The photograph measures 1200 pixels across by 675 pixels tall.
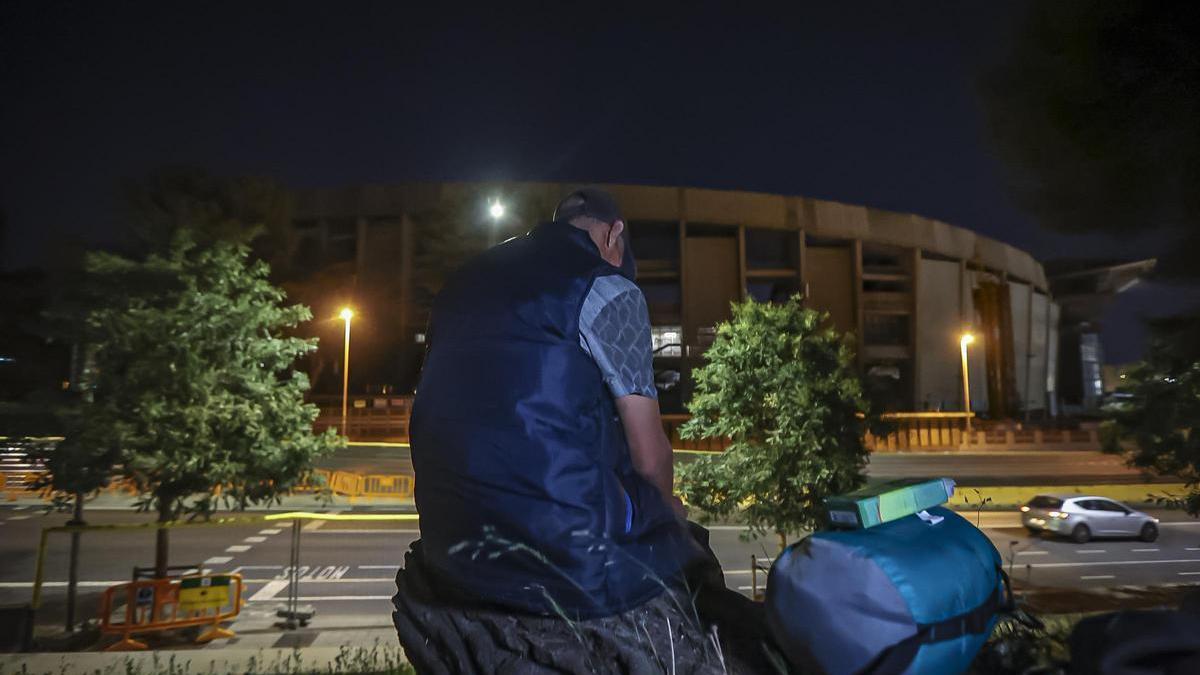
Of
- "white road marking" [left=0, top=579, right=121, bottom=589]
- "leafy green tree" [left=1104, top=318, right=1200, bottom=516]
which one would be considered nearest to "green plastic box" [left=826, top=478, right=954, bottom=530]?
"leafy green tree" [left=1104, top=318, right=1200, bottom=516]

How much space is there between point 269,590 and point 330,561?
201 cm

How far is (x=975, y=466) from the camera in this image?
2978 centimetres

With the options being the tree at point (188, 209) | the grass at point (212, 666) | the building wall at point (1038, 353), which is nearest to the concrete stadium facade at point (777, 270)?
the building wall at point (1038, 353)

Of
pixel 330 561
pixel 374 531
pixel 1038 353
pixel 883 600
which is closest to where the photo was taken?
pixel 883 600

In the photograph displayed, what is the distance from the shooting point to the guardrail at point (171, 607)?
30.2 ft

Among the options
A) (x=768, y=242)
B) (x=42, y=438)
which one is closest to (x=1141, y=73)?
(x=42, y=438)

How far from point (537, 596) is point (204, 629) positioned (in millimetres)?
10221

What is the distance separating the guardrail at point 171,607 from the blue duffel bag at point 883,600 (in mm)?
10048

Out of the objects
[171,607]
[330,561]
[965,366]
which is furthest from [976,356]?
[171,607]

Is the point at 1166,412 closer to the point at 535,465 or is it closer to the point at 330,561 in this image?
the point at 535,465

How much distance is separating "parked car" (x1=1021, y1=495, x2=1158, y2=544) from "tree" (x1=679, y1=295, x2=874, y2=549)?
30.2 feet

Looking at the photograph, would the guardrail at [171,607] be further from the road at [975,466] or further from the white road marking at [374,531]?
the road at [975,466]

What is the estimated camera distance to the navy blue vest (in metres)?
1.59

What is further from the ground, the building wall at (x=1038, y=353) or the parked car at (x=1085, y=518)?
the building wall at (x=1038, y=353)
